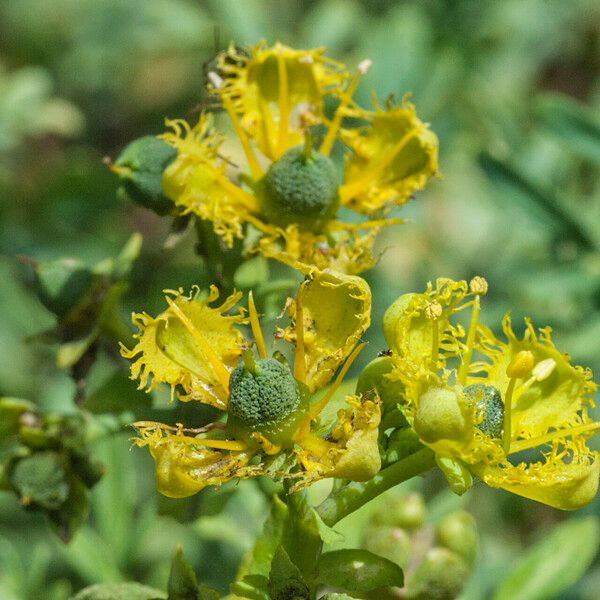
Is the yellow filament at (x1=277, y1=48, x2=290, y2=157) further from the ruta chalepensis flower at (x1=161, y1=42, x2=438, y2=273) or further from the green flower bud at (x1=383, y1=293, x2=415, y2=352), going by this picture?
the green flower bud at (x1=383, y1=293, x2=415, y2=352)

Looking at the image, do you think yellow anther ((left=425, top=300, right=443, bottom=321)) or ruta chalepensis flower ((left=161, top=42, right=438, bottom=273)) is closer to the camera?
yellow anther ((left=425, top=300, right=443, bottom=321))

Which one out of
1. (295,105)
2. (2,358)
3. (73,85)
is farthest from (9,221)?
(295,105)

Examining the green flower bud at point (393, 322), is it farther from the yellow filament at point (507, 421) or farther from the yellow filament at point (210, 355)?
the yellow filament at point (210, 355)

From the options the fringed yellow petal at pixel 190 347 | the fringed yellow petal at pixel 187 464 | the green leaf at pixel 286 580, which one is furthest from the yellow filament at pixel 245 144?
the green leaf at pixel 286 580

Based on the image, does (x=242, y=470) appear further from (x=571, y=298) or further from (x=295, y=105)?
(x=571, y=298)

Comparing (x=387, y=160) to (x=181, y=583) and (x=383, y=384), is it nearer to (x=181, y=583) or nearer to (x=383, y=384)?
(x=383, y=384)

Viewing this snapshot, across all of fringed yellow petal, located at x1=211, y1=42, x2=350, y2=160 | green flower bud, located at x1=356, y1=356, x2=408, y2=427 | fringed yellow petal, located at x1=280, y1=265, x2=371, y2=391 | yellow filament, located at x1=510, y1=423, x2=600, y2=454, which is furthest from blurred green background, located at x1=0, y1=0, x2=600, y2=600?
yellow filament, located at x1=510, y1=423, x2=600, y2=454
